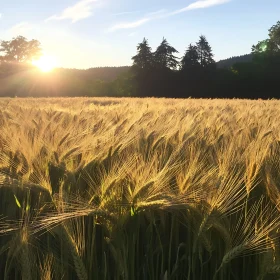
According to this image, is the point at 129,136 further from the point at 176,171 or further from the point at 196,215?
the point at 196,215

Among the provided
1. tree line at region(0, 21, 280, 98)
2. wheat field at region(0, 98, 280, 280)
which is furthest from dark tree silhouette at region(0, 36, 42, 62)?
wheat field at region(0, 98, 280, 280)

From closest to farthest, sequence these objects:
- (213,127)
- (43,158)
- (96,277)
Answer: (96,277) → (43,158) → (213,127)

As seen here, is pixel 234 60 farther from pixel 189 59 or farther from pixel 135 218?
pixel 135 218

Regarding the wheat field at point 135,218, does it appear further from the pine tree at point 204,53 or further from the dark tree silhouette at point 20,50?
the dark tree silhouette at point 20,50

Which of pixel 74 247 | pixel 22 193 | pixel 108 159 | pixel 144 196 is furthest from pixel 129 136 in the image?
pixel 74 247

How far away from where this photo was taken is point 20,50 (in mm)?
60531

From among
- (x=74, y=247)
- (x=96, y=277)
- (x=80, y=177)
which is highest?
(x=80, y=177)

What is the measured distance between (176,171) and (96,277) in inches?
19.2

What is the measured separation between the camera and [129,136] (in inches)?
77.3

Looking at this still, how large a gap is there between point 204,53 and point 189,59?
3270 millimetres

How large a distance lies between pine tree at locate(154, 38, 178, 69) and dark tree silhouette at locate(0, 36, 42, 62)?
27.3 metres

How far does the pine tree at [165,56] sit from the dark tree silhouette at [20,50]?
27347 millimetres

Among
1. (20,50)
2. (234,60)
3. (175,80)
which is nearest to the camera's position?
(175,80)

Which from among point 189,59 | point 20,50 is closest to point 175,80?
point 189,59
